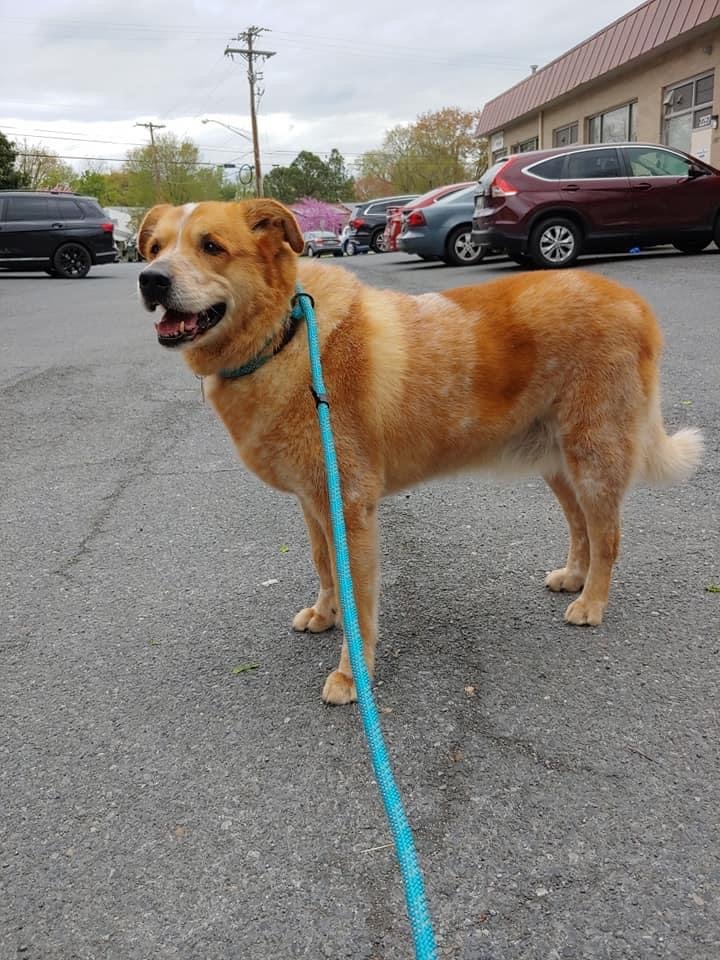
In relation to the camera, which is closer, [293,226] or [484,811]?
[484,811]

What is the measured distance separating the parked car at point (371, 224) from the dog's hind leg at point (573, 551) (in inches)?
1114

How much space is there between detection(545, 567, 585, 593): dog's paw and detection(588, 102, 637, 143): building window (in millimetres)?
23904

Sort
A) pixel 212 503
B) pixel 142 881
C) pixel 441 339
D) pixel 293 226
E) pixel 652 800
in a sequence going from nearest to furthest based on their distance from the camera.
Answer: pixel 142 881 < pixel 652 800 < pixel 293 226 < pixel 441 339 < pixel 212 503

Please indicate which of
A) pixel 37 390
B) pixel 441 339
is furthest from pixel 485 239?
pixel 441 339

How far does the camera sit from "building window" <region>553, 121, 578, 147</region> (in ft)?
92.1

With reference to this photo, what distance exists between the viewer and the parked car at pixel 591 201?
13.2m

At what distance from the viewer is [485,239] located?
13.7m

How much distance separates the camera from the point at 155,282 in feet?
8.19

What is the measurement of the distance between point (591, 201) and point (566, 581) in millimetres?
11806

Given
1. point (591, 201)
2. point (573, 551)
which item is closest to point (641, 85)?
point (591, 201)

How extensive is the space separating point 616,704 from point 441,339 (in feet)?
4.67

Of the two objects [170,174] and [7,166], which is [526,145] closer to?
[7,166]

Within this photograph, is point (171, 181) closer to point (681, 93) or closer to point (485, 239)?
point (681, 93)

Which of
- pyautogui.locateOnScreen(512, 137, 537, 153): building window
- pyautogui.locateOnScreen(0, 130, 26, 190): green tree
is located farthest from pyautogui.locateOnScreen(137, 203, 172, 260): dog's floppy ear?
pyautogui.locateOnScreen(0, 130, 26, 190): green tree
